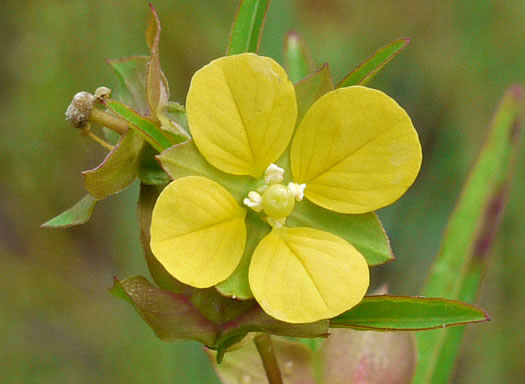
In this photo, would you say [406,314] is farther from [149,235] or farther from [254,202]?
[149,235]

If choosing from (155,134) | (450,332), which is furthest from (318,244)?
(450,332)

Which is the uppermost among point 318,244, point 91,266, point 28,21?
point 318,244

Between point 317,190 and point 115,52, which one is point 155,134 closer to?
point 317,190

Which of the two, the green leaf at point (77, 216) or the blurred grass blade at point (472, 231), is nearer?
the green leaf at point (77, 216)

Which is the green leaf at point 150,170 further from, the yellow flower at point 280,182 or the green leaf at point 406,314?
the green leaf at point 406,314

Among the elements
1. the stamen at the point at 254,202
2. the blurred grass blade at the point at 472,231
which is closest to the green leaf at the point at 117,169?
the stamen at the point at 254,202

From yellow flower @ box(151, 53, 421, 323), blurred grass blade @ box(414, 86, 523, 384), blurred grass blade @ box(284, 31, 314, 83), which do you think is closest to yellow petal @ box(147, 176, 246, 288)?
yellow flower @ box(151, 53, 421, 323)

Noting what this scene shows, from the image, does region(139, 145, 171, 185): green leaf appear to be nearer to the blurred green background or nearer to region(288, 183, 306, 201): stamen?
region(288, 183, 306, 201): stamen
